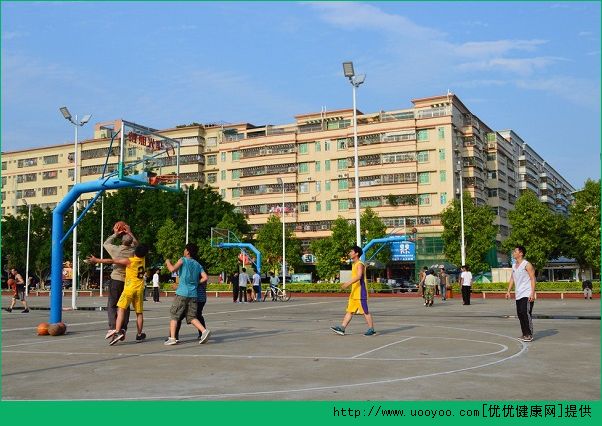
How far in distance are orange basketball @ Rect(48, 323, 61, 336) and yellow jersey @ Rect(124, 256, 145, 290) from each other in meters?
3.20

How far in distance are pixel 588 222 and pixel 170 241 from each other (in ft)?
138

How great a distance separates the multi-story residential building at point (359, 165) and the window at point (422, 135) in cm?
12

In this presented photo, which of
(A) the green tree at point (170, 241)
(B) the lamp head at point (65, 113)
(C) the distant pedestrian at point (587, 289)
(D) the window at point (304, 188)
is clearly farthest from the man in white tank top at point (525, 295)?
(D) the window at point (304, 188)

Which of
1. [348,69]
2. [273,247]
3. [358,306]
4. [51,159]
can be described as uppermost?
[51,159]

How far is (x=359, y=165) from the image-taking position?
7881 centimetres

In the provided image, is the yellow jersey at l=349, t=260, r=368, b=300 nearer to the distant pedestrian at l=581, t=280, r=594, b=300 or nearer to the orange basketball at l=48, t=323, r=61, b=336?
the orange basketball at l=48, t=323, r=61, b=336

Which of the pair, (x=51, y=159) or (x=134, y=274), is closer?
(x=134, y=274)

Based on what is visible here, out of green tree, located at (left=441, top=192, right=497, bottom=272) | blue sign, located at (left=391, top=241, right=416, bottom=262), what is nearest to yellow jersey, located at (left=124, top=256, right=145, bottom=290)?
green tree, located at (left=441, top=192, right=497, bottom=272)

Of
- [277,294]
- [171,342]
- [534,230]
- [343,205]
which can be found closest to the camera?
[171,342]

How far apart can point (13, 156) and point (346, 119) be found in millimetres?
61871

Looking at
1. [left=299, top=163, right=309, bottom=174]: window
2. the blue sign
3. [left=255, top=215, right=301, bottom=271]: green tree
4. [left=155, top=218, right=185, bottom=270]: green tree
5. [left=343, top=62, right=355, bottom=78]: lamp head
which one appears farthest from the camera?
[left=299, top=163, right=309, bottom=174]: window

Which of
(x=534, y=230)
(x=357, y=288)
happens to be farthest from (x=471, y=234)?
(x=357, y=288)

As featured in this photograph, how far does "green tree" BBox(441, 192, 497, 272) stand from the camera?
61938 mm

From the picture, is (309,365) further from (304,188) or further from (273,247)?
(304,188)
